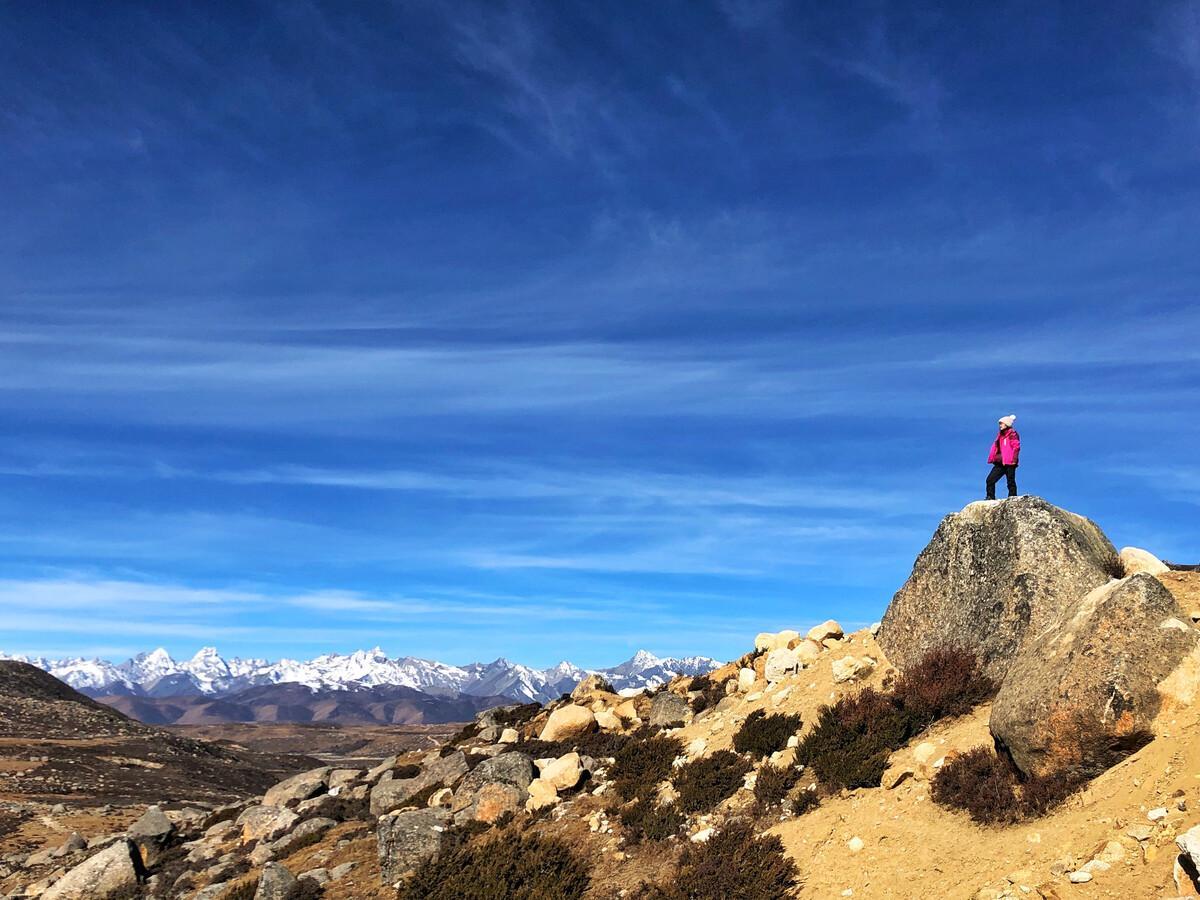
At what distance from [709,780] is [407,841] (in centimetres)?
786

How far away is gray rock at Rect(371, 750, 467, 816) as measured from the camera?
25000 millimetres

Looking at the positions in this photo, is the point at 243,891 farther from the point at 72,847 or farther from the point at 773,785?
the point at 72,847

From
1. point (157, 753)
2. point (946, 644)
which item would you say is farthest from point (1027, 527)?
point (157, 753)

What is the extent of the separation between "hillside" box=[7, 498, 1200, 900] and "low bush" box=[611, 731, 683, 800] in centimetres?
9

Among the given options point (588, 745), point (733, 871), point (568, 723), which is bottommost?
point (733, 871)

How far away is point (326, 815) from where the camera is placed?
2628cm

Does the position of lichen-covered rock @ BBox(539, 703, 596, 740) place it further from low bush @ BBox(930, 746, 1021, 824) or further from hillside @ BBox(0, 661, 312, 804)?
hillside @ BBox(0, 661, 312, 804)

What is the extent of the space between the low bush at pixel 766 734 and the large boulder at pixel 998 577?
Result: 3507mm

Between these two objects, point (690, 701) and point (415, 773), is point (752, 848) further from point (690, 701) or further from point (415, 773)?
point (415, 773)

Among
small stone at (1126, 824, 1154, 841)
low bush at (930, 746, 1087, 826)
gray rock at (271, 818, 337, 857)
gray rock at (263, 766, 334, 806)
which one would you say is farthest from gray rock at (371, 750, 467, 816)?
small stone at (1126, 824, 1154, 841)

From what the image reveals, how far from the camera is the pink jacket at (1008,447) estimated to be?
1970 centimetres

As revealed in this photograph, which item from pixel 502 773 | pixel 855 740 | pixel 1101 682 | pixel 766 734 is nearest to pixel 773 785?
pixel 855 740

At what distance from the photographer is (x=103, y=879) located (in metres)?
25.5

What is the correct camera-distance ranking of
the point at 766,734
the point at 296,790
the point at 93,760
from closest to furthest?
the point at 766,734
the point at 296,790
the point at 93,760
